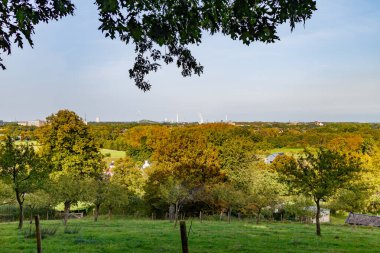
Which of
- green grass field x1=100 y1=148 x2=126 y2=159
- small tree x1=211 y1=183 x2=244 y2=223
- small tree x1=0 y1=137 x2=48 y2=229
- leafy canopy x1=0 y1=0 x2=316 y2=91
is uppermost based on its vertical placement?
leafy canopy x1=0 y1=0 x2=316 y2=91

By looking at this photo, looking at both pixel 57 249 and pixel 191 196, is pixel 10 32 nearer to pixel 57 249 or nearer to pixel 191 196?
pixel 57 249

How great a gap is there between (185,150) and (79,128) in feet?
48.6

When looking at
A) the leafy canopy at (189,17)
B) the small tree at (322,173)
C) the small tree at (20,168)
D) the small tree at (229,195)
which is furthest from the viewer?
the small tree at (229,195)

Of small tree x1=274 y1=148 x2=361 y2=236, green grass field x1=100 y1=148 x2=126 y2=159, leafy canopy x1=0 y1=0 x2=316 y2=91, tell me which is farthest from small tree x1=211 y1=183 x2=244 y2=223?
green grass field x1=100 y1=148 x2=126 y2=159

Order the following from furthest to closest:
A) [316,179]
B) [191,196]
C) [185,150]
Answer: [185,150], [191,196], [316,179]

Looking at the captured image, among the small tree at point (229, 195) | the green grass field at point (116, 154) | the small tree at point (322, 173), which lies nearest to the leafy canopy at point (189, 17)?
the small tree at point (322, 173)

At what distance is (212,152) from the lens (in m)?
55.1

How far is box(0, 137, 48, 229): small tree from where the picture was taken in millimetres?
27750

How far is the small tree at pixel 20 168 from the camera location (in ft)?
91.0

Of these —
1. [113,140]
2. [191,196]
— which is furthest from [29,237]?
[113,140]

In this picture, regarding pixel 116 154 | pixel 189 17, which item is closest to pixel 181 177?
pixel 189 17

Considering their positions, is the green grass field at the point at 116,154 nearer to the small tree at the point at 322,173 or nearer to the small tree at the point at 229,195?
the small tree at the point at 229,195

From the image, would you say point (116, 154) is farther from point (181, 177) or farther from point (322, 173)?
→ point (322, 173)

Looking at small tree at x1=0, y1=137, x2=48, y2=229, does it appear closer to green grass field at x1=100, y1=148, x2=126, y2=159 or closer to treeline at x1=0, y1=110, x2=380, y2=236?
treeline at x1=0, y1=110, x2=380, y2=236
